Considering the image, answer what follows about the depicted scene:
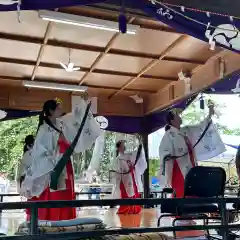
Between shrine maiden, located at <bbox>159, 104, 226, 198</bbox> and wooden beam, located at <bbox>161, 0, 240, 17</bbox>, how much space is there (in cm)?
147

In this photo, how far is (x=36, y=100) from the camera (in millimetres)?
6957

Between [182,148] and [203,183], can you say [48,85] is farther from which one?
[203,183]

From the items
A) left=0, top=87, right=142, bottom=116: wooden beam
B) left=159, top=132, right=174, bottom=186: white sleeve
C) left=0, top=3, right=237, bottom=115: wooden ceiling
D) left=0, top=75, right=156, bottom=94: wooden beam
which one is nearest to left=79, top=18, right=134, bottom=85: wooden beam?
left=0, top=3, right=237, bottom=115: wooden ceiling

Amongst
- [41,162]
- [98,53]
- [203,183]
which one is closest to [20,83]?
[98,53]

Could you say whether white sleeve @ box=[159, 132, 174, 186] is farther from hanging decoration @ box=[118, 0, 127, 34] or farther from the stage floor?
hanging decoration @ box=[118, 0, 127, 34]

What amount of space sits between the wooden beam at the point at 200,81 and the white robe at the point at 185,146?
0.97 m

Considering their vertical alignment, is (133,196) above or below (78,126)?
below

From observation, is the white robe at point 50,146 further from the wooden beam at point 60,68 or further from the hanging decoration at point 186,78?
the hanging decoration at point 186,78

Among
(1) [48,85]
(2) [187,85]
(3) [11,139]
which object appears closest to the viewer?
(2) [187,85]

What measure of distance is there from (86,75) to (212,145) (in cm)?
254

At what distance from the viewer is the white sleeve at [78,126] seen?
127 inches

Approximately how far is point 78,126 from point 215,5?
4.98 ft

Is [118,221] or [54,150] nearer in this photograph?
[54,150]

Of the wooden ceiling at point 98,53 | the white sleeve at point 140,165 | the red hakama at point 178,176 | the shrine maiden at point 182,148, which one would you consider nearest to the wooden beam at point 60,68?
the wooden ceiling at point 98,53
